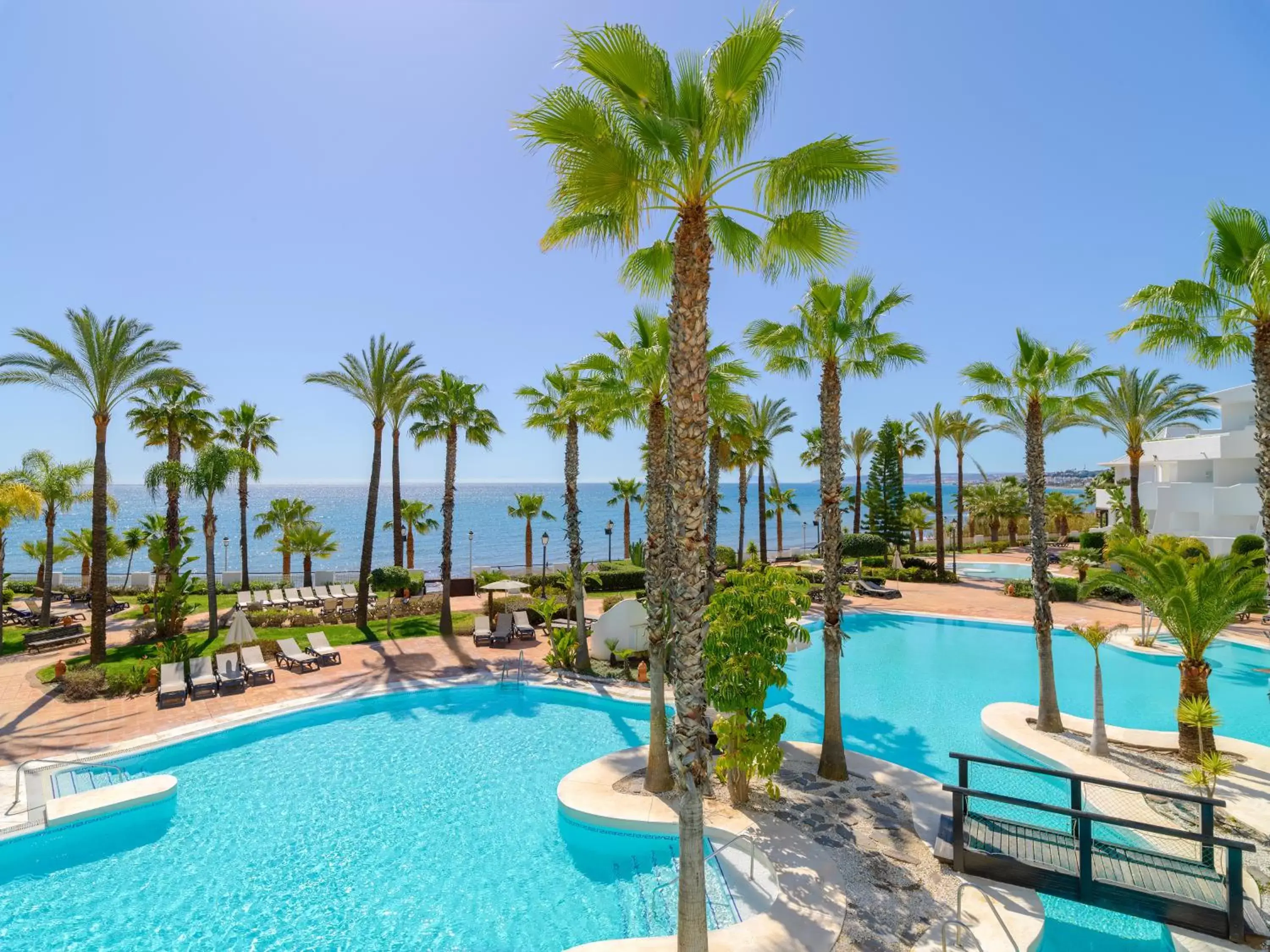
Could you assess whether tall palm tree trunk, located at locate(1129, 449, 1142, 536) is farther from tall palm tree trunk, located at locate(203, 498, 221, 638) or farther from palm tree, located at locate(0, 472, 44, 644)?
palm tree, located at locate(0, 472, 44, 644)

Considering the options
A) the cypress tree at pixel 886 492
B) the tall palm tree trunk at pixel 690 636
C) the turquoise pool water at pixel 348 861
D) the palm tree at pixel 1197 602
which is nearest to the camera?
the tall palm tree trunk at pixel 690 636

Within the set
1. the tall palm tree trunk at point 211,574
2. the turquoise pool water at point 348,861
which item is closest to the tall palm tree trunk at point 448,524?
the tall palm tree trunk at point 211,574

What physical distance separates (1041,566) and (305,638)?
2090 centimetres

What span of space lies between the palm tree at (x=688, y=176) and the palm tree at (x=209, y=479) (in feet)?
59.0

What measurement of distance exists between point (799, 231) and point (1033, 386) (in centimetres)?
796

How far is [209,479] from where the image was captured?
788 inches

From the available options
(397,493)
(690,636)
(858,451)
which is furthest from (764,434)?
(690,636)

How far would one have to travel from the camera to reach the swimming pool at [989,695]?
25.4ft

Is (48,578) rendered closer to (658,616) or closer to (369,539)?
(369,539)

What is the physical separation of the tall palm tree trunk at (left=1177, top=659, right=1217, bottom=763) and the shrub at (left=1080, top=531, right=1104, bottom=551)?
3433 cm

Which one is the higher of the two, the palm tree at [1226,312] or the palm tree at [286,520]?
the palm tree at [1226,312]

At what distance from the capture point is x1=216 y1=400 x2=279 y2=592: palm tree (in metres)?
28.9

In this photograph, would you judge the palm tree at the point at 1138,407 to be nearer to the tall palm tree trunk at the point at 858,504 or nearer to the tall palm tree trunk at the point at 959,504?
the tall palm tree trunk at the point at 959,504

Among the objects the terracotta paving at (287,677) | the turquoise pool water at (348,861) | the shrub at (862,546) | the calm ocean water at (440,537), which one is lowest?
the calm ocean water at (440,537)
